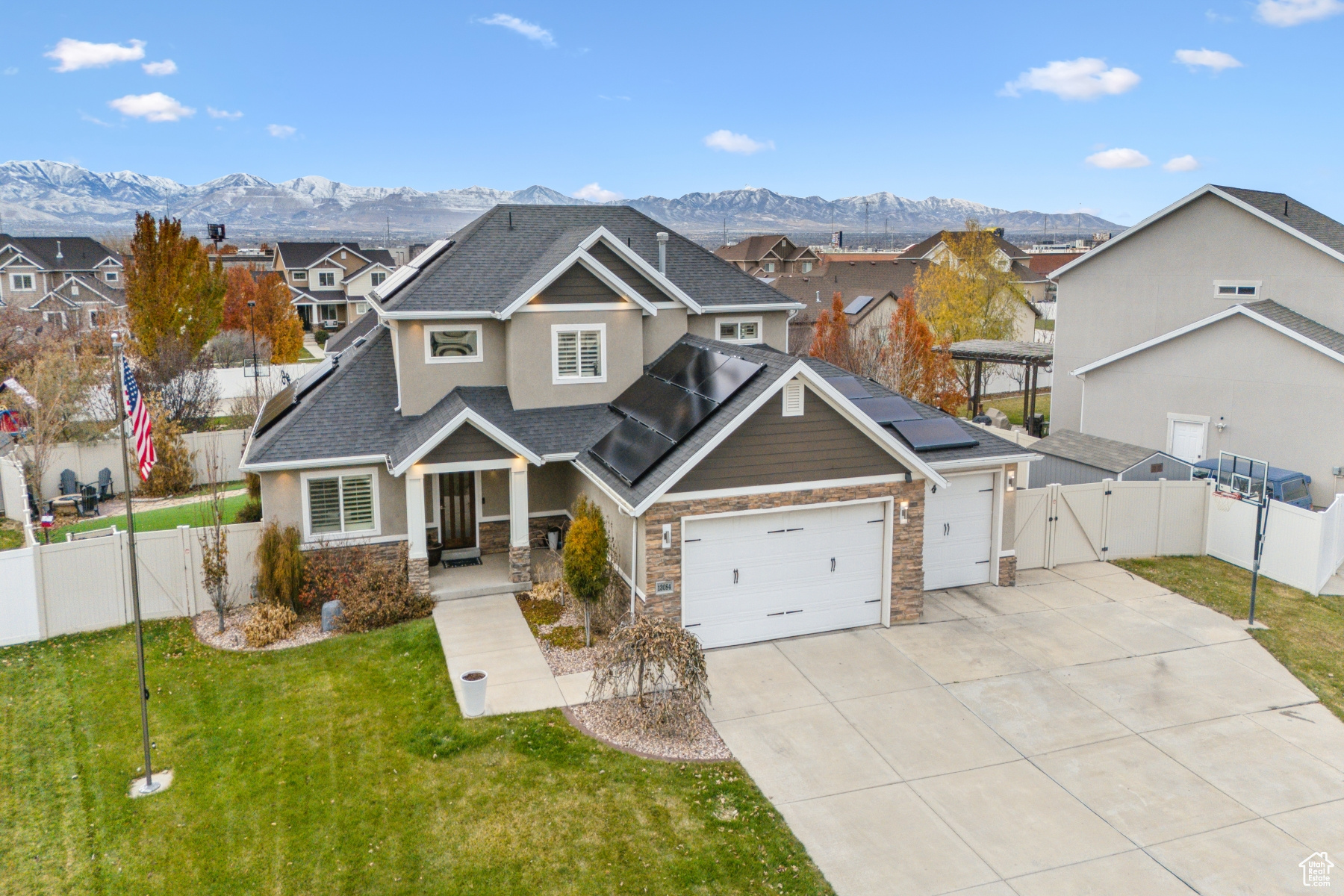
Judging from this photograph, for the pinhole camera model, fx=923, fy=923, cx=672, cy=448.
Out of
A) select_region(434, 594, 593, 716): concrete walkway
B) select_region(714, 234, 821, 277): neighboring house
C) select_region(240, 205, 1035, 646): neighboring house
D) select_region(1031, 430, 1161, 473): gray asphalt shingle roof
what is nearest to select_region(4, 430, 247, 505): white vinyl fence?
select_region(240, 205, 1035, 646): neighboring house

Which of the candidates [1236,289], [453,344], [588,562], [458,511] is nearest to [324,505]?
[458,511]

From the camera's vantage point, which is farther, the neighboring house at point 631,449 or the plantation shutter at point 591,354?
the plantation shutter at point 591,354

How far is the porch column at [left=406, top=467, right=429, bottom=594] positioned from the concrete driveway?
5956mm

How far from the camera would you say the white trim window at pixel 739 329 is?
23.2m

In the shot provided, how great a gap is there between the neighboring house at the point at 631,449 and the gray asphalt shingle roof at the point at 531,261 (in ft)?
0.26

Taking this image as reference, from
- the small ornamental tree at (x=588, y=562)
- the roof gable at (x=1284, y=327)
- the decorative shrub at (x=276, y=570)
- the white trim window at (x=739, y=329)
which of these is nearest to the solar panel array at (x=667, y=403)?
the small ornamental tree at (x=588, y=562)

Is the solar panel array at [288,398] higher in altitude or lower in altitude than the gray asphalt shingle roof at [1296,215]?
lower

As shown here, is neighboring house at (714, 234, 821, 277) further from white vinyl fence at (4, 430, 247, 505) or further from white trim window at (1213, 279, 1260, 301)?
white vinyl fence at (4, 430, 247, 505)

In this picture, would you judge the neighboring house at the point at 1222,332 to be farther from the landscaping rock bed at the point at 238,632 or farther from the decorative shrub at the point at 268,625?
the decorative shrub at the point at 268,625

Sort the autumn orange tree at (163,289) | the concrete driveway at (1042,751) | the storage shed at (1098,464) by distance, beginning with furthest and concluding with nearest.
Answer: the autumn orange tree at (163,289) → the storage shed at (1098,464) → the concrete driveway at (1042,751)

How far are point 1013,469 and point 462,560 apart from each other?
37.1 feet

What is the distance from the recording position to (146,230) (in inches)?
1431
